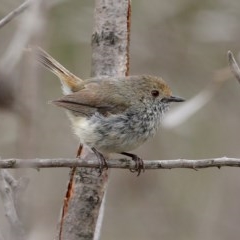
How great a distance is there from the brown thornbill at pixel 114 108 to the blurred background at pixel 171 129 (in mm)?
1171

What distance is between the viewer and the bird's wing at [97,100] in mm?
4109

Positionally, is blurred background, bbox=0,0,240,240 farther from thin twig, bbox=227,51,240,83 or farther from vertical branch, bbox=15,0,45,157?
vertical branch, bbox=15,0,45,157

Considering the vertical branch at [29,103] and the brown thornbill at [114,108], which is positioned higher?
the brown thornbill at [114,108]

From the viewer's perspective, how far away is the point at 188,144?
6285mm

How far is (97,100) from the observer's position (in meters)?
4.20

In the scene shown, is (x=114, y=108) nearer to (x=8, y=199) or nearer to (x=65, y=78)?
(x=65, y=78)

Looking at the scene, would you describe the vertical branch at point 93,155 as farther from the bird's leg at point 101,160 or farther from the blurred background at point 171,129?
the blurred background at point 171,129

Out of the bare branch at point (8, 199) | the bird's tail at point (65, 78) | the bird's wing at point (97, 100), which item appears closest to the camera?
the bare branch at point (8, 199)

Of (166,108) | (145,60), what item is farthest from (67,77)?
(145,60)

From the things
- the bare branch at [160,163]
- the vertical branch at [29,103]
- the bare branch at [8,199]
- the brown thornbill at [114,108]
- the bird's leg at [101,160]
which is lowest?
the vertical branch at [29,103]

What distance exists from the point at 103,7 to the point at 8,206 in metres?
1.79

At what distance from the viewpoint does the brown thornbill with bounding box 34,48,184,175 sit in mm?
3959

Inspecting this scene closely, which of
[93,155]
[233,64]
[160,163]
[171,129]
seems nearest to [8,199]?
[160,163]

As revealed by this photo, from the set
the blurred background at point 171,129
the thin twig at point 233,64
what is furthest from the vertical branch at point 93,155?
the blurred background at point 171,129
